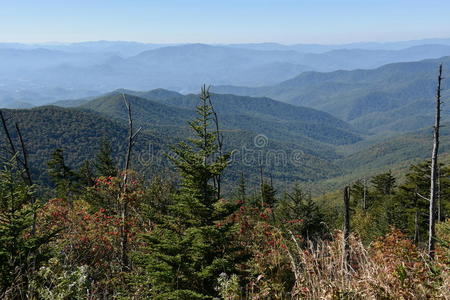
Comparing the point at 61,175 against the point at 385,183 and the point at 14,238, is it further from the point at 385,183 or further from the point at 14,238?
the point at 385,183

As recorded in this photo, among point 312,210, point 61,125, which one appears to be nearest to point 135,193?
point 312,210

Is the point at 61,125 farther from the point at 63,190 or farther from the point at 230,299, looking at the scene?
the point at 230,299

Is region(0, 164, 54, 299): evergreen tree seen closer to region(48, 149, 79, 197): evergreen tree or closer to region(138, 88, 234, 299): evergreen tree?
region(138, 88, 234, 299): evergreen tree

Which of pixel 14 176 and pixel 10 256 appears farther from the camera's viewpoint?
pixel 14 176

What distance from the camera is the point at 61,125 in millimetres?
180500

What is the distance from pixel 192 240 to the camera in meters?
10.1

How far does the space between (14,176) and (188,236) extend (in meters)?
4.83

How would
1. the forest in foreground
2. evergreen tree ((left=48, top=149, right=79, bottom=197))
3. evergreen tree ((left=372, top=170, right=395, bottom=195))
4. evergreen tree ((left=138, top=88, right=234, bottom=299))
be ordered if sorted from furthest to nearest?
evergreen tree ((left=372, top=170, right=395, bottom=195)), evergreen tree ((left=48, top=149, right=79, bottom=197)), evergreen tree ((left=138, top=88, right=234, bottom=299)), the forest in foreground

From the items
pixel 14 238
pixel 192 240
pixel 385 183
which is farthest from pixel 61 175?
pixel 385 183

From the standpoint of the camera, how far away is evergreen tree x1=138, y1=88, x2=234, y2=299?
9289 mm

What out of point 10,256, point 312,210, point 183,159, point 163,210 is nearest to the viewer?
point 10,256

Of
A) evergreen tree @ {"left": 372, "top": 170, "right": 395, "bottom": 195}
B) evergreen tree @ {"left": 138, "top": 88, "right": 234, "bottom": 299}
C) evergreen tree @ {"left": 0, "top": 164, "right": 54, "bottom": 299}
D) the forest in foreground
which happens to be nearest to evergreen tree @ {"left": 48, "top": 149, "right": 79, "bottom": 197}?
the forest in foreground

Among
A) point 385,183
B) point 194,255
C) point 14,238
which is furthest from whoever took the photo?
point 385,183

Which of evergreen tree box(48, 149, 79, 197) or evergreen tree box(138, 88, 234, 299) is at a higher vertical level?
evergreen tree box(138, 88, 234, 299)
